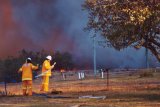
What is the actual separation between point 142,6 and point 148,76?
86.5ft

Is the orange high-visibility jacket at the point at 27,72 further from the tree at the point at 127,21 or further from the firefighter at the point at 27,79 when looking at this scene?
the tree at the point at 127,21

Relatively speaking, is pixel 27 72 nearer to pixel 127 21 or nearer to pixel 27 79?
pixel 27 79

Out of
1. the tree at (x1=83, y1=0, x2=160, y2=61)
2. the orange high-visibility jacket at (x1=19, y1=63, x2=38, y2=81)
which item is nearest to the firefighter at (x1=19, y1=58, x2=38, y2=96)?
the orange high-visibility jacket at (x1=19, y1=63, x2=38, y2=81)

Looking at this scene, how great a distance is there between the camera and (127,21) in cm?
1889

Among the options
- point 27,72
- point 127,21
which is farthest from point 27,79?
point 127,21

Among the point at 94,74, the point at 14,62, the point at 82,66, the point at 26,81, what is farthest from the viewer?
the point at 82,66

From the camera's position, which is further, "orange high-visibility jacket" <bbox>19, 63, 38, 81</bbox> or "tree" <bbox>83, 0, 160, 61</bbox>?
"orange high-visibility jacket" <bbox>19, 63, 38, 81</bbox>

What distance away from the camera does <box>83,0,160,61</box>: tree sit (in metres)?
18.7

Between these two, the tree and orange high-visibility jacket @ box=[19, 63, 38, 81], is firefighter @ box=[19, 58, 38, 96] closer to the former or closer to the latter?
orange high-visibility jacket @ box=[19, 63, 38, 81]

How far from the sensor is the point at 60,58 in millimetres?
67250

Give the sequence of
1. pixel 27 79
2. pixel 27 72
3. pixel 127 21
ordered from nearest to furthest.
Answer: pixel 127 21 < pixel 27 79 < pixel 27 72

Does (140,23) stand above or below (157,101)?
above

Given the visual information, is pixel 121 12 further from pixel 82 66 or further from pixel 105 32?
pixel 82 66

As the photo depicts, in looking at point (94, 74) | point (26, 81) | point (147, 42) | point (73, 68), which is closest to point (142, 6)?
point (147, 42)
